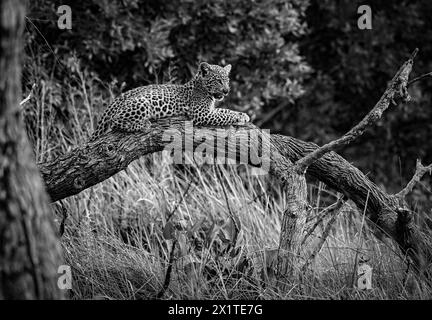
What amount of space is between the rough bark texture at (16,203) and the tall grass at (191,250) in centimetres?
136

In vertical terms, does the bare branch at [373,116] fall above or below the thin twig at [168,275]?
above

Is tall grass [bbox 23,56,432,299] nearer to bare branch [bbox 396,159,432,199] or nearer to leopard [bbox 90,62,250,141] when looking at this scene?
bare branch [bbox 396,159,432,199]

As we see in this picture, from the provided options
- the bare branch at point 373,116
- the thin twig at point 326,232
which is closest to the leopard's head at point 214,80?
the bare branch at point 373,116

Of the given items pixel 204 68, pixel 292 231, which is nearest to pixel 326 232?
pixel 292 231

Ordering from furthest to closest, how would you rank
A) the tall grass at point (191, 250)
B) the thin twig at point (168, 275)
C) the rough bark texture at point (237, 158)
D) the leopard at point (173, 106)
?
the leopard at point (173, 106), the rough bark texture at point (237, 158), the tall grass at point (191, 250), the thin twig at point (168, 275)

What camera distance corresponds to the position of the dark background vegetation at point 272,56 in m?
7.46

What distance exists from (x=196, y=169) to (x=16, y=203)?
3.72m

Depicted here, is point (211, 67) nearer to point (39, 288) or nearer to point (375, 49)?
point (39, 288)

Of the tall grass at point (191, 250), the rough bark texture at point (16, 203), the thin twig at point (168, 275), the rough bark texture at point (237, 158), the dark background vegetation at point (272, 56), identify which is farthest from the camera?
the dark background vegetation at point (272, 56)

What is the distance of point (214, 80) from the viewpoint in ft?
18.9

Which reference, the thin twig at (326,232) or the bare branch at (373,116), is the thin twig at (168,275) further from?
the bare branch at (373,116)

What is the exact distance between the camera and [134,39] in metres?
7.64
